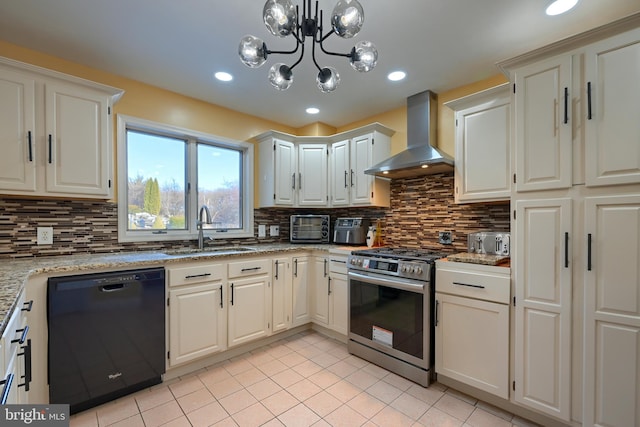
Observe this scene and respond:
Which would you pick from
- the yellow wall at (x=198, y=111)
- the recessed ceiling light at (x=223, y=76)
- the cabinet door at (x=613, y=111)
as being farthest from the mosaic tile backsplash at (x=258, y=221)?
the recessed ceiling light at (x=223, y=76)

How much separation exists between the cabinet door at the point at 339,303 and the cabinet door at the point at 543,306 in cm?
142

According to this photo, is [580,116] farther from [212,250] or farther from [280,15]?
[212,250]

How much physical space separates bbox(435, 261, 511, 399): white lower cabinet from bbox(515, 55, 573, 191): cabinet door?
0.62 meters

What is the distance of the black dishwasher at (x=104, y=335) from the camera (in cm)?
176

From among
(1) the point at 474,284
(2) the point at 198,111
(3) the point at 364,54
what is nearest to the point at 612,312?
(1) the point at 474,284

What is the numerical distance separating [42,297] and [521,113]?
3.14 meters

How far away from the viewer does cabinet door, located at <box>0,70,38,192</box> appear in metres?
1.84

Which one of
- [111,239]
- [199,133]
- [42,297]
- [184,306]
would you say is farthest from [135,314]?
[199,133]

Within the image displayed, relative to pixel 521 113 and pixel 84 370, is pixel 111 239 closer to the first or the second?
pixel 84 370

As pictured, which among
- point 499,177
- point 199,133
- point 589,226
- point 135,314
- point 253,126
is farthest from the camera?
point 253,126

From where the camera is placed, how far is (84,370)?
1837mm

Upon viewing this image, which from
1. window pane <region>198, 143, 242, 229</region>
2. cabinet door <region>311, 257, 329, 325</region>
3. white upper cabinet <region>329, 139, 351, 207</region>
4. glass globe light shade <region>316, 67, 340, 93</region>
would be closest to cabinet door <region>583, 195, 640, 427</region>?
glass globe light shade <region>316, 67, 340, 93</region>
